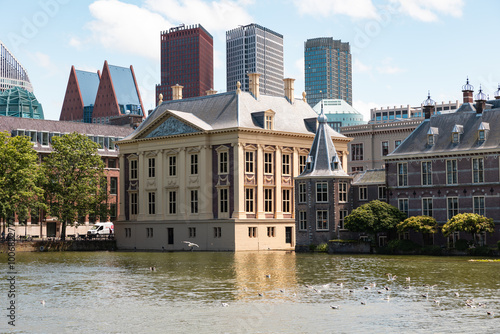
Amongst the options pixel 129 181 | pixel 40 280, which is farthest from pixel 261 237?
pixel 40 280

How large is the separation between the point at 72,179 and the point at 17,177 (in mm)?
9499

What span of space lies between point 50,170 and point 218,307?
71593 mm

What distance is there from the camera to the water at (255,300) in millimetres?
31094

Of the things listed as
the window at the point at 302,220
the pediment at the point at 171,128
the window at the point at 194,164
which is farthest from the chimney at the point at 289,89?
the window at the point at 302,220

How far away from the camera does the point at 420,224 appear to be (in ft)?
259

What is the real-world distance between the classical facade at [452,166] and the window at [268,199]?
60.4 ft

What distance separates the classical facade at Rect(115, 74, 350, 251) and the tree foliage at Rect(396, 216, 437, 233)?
73.7 feet

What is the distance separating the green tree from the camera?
94312mm

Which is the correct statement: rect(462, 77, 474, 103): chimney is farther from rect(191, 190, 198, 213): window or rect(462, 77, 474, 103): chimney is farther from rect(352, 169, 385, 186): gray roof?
rect(191, 190, 198, 213): window

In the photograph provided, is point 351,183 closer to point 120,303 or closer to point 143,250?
point 143,250

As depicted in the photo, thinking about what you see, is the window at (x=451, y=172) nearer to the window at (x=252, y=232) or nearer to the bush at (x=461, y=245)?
the bush at (x=461, y=245)

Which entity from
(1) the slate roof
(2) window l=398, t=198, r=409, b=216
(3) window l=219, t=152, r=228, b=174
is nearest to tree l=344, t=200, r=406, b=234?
(2) window l=398, t=198, r=409, b=216

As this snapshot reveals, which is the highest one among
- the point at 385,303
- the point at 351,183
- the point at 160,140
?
the point at 160,140

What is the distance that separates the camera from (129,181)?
110188 millimetres
